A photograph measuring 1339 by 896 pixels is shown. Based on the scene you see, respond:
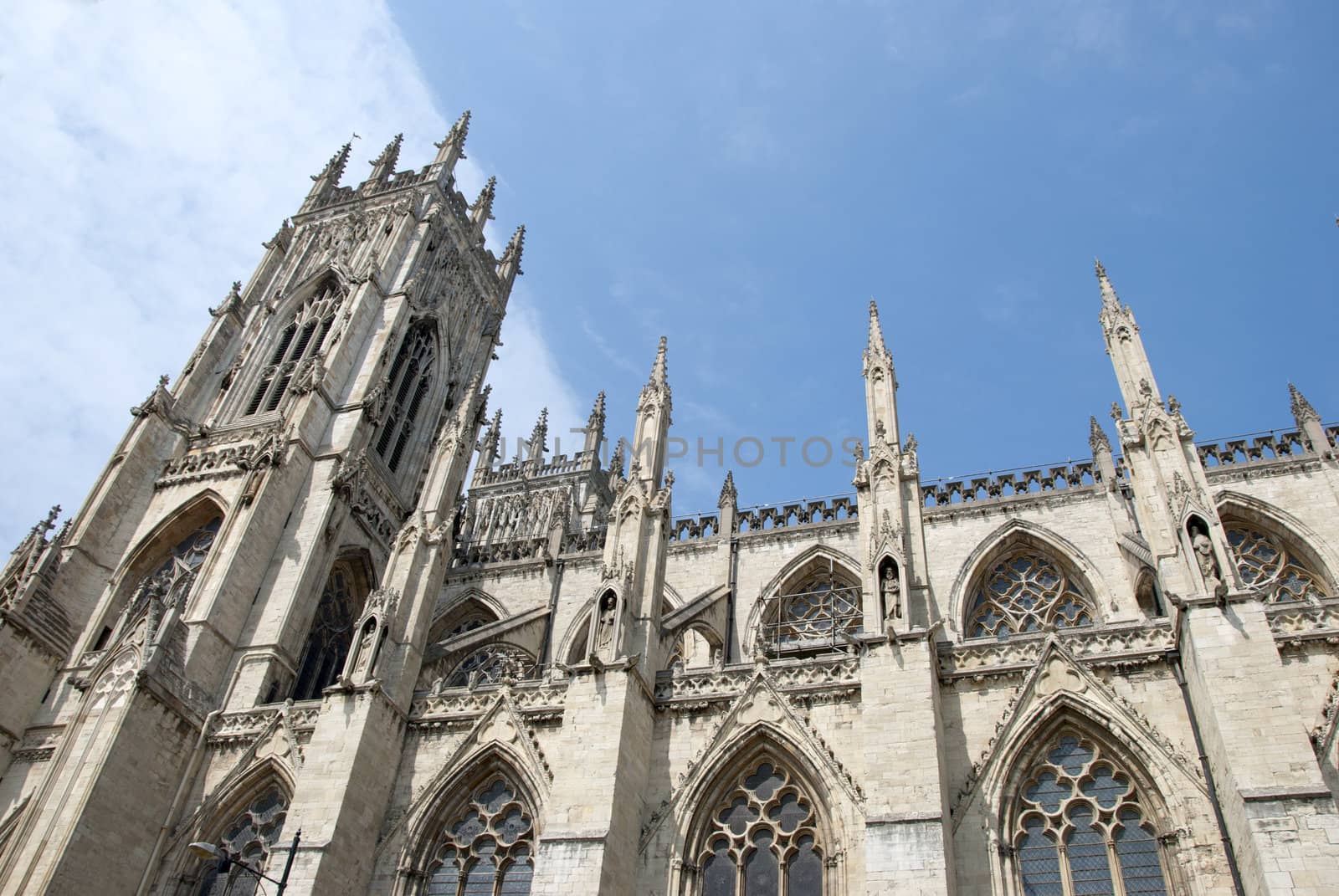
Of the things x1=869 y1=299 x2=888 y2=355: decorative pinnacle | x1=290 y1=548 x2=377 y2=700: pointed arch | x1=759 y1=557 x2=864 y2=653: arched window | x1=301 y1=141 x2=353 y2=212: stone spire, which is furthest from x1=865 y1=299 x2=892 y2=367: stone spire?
x1=301 y1=141 x2=353 y2=212: stone spire

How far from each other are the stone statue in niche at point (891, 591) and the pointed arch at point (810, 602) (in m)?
6.33

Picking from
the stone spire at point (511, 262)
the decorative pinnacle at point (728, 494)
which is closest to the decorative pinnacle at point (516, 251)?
the stone spire at point (511, 262)

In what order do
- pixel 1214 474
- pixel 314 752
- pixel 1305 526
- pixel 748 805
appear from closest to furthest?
pixel 748 805 < pixel 314 752 < pixel 1305 526 < pixel 1214 474

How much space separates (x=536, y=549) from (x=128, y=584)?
9860mm

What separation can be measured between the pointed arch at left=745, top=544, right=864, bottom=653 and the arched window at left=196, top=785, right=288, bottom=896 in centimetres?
971

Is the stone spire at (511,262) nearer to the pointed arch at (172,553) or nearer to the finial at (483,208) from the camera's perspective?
the finial at (483,208)

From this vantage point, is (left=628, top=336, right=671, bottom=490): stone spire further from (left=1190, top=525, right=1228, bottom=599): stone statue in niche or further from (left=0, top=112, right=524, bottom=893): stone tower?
(left=1190, top=525, right=1228, bottom=599): stone statue in niche

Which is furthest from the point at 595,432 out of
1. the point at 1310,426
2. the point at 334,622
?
the point at 1310,426

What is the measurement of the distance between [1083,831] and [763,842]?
419 cm

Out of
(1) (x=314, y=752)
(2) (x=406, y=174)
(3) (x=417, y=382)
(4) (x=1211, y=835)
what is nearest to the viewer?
(4) (x=1211, y=835)

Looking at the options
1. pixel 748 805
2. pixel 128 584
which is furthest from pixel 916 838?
pixel 128 584

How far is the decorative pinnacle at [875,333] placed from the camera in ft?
62.4

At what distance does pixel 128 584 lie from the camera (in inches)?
878

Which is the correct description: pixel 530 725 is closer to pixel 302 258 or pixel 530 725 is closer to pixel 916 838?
pixel 916 838
